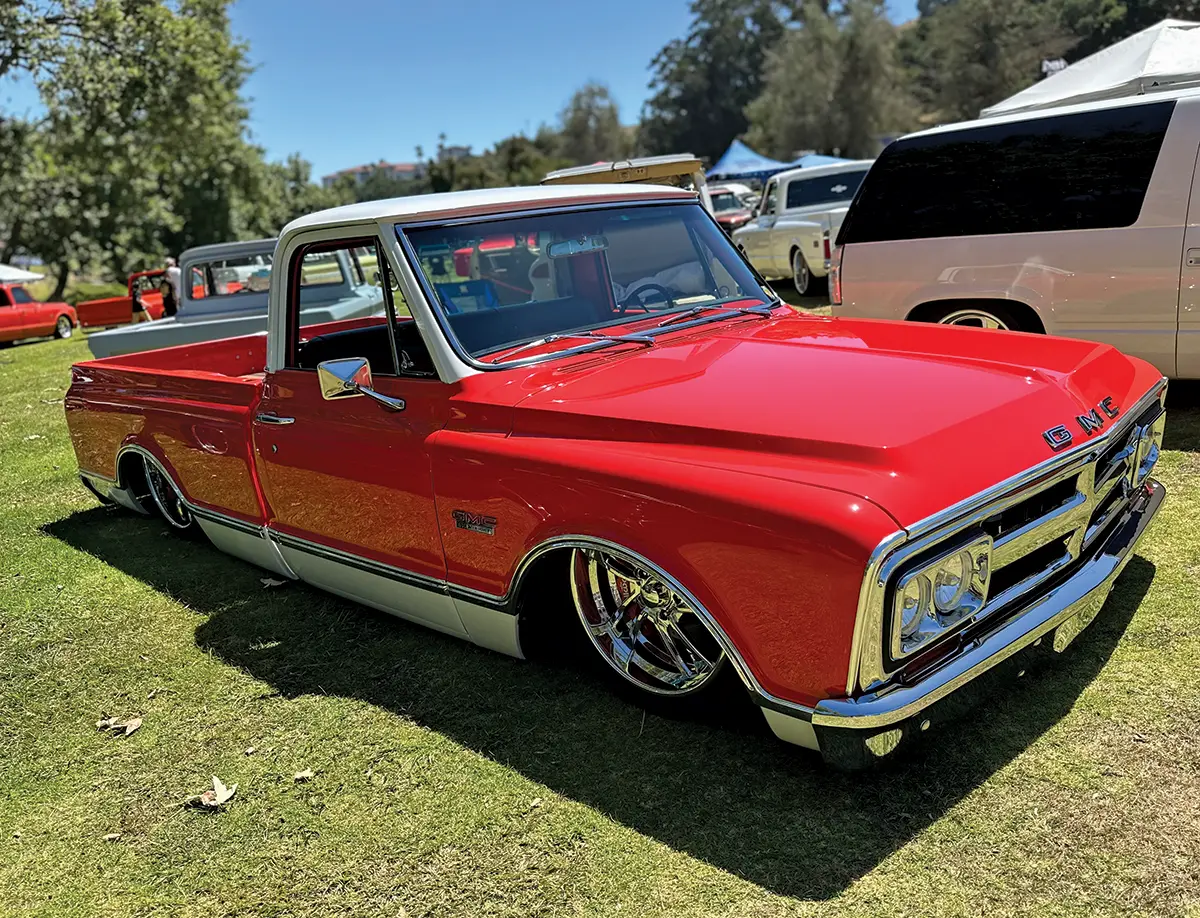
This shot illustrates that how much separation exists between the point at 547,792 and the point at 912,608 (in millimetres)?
1281

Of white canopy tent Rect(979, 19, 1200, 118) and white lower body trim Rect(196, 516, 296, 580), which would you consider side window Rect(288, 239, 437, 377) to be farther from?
white canopy tent Rect(979, 19, 1200, 118)

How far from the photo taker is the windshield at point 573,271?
3482 millimetres

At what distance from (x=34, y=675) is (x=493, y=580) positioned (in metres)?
2.42

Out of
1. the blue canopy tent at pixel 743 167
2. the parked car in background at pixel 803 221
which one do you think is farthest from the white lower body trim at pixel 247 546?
the blue canopy tent at pixel 743 167

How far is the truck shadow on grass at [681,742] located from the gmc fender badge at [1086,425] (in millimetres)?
877

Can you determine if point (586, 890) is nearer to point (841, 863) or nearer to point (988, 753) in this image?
point (841, 863)

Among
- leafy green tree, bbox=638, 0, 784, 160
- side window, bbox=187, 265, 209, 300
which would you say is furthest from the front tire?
leafy green tree, bbox=638, 0, 784, 160

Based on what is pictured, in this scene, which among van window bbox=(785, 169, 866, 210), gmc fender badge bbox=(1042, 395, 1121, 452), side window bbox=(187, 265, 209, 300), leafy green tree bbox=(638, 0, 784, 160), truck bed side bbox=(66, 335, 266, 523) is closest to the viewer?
gmc fender badge bbox=(1042, 395, 1121, 452)

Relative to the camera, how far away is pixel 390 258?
3.46m

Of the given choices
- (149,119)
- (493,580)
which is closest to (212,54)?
(149,119)

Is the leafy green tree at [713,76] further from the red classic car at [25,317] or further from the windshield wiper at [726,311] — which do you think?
the windshield wiper at [726,311]

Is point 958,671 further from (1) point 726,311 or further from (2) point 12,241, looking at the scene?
(2) point 12,241

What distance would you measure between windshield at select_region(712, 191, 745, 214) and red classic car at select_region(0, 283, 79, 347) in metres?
16.2

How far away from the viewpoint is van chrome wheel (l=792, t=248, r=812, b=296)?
13.3 meters
